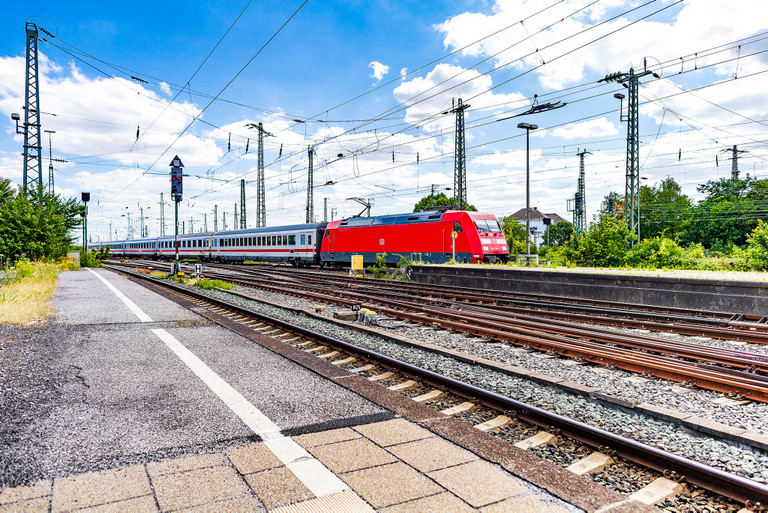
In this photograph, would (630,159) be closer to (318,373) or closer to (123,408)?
(318,373)

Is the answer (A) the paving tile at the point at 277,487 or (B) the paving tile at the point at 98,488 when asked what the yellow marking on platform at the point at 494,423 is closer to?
(A) the paving tile at the point at 277,487

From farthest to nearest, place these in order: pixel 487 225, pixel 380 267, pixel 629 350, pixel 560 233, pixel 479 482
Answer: pixel 560 233 → pixel 380 267 → pixel 487 225 → pixel 629 350 → pixel 479 482

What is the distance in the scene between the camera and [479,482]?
136 inches

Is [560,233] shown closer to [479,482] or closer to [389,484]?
[479,482]

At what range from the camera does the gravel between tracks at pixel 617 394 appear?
157 inches

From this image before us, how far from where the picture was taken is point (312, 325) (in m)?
10.5

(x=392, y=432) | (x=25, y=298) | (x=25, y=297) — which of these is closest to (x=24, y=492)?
(x=392, y=432)

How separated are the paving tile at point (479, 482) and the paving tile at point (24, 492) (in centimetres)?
267

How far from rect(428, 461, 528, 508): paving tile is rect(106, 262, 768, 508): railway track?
0.71 metres

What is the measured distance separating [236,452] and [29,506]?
136 cm

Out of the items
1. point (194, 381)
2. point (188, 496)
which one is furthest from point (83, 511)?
point (194, 381)

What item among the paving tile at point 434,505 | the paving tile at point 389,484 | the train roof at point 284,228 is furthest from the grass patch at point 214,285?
the paving tile at point 434,505

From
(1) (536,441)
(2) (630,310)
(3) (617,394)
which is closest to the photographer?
(1) (536,441)

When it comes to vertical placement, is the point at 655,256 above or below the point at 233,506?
above
